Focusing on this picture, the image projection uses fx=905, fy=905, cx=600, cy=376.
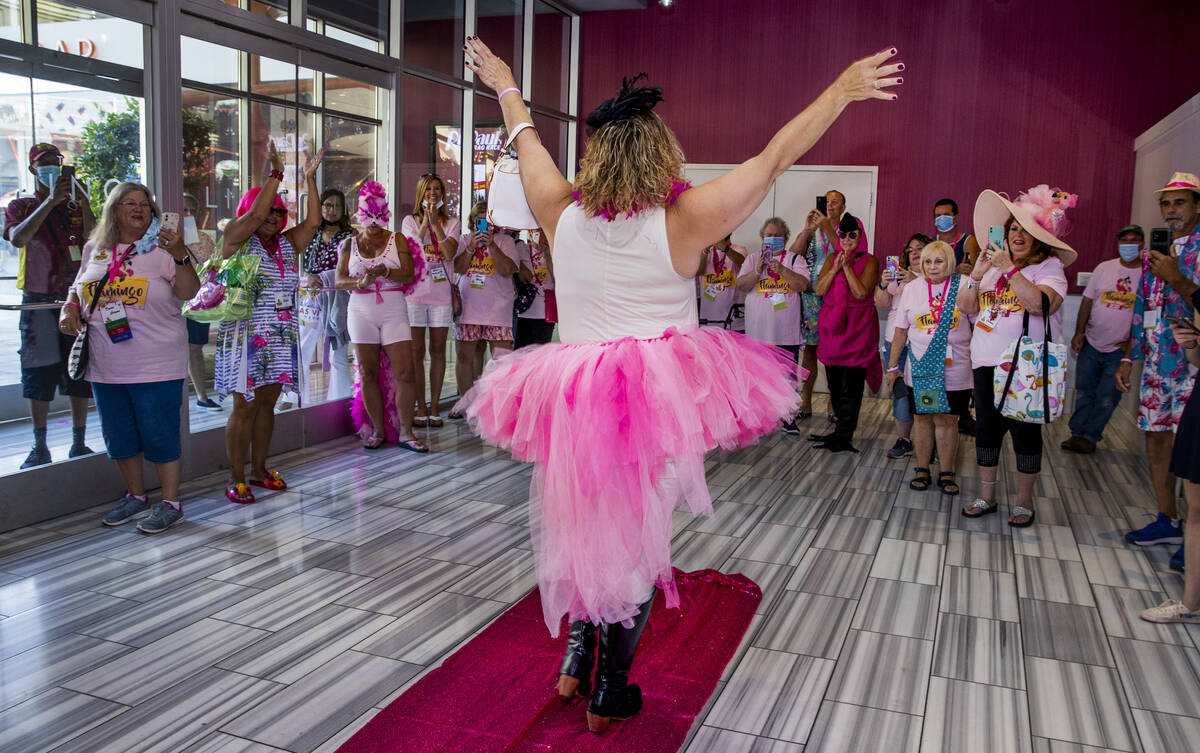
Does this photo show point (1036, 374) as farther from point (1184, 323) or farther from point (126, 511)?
point (126, 511)

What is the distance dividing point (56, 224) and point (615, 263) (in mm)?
3234

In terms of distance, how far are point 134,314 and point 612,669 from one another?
2838 millimetres

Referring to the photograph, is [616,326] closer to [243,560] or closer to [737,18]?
[243,560]

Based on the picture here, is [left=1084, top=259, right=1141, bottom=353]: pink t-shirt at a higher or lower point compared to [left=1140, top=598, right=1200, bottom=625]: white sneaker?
higher

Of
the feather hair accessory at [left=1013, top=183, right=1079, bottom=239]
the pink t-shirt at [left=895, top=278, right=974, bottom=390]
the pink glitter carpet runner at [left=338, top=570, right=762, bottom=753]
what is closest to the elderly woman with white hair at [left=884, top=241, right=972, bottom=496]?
the pink t-shirt at [left=895, top=278, right=974, bottom=390]

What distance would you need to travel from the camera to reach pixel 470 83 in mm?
8055

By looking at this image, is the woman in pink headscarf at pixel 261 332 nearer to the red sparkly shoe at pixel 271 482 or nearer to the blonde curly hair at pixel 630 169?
the red sparkly shoe at pixel 271 482

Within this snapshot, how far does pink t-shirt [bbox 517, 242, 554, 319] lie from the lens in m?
7.08

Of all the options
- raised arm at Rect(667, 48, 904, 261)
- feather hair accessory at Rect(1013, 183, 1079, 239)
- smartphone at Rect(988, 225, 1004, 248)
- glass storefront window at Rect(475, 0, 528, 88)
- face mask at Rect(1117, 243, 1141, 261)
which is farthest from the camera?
glass storefront window at Rect(475, 0, 528, 88)

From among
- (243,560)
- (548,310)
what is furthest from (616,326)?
(548,310)

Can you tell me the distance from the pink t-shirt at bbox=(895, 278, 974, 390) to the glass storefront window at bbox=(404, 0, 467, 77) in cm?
422

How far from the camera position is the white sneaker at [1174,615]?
3396 millimetres

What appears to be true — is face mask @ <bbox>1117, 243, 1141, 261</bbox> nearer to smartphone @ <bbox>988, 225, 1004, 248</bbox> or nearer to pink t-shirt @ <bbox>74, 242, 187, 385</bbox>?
smartphone @ <bbox>988, 225, 1004, 248</bbox>

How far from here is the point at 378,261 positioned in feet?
18.4
